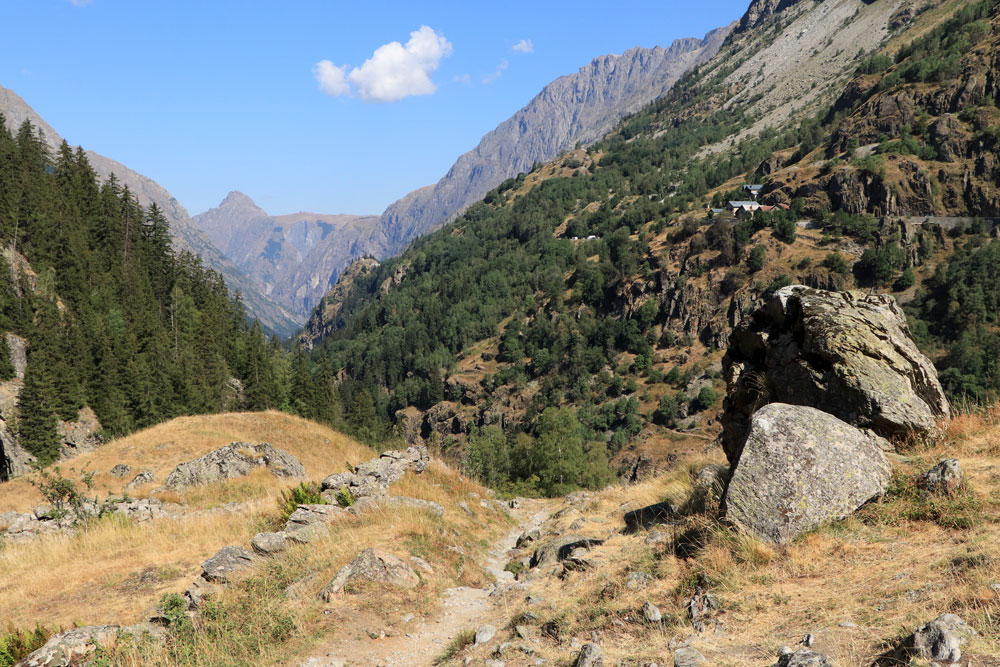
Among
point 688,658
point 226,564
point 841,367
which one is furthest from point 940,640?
point 226,564

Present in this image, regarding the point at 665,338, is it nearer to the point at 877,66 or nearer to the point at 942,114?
the point at 942,114

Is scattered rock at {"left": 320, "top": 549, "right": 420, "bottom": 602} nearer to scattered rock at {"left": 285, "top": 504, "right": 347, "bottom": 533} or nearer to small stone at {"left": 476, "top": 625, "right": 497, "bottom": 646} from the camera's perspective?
small stone at {"left": 476, "top": 625, "right": 497, "bottom": 646}

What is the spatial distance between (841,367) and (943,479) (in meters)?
3.10

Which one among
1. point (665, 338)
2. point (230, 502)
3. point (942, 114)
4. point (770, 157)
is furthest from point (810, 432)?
point (770, 157)

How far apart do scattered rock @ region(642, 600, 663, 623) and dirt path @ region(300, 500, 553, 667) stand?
2.85 metres

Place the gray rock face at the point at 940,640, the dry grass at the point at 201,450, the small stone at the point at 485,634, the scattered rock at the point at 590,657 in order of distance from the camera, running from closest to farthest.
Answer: the gray rock face at the point at 940,640
the scattered rock at the point at 590,657
the small stone at the point at 485,634
the dry grass at the point at 201,450

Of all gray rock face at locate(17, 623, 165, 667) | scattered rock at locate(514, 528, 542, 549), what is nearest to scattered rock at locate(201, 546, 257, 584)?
gray rock face at locate(17, 623, 165, 667)

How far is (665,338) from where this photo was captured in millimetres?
143750

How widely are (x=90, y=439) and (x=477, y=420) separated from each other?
108240 millimetres

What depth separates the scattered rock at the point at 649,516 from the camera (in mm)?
14250

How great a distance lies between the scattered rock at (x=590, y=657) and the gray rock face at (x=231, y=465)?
22.7m

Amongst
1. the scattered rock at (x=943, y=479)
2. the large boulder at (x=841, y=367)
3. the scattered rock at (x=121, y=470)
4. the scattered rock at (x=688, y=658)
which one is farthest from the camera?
the scattered rock at (x=121, y=470)

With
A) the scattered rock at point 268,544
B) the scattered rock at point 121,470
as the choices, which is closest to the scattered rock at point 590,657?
the scattered rock at point 268,544

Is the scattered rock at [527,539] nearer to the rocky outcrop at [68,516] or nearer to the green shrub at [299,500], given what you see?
the green shrub at [299,500]
